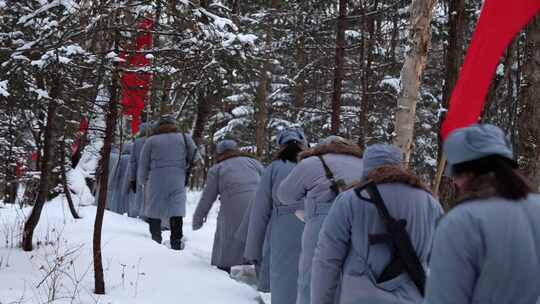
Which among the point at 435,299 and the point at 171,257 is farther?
the point at 171,257

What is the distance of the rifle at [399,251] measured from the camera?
3.42 meters

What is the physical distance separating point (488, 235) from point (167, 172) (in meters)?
7.69

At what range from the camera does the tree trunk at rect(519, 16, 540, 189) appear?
675cm

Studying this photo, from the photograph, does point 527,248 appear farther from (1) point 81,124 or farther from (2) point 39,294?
(1) point 81,124

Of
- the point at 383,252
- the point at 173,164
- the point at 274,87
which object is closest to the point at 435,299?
the point at 383,252

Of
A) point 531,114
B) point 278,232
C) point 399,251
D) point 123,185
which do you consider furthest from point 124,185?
point 399,251

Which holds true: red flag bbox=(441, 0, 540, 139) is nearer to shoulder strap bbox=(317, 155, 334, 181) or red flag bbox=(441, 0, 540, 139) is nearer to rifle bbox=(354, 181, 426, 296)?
shoulder strap bbox=(317, 155, 334, 181)

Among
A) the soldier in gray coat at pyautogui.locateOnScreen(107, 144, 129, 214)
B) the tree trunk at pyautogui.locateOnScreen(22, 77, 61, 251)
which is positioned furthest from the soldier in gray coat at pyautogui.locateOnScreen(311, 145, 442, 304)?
the soldier in gray coat at pyautogui.locateOnScreen(107, 144, 129, 214)

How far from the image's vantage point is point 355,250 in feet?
11.7

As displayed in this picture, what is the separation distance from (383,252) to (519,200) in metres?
1.17

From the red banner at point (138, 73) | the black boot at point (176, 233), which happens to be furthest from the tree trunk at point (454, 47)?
the red banner at point (138, 73)

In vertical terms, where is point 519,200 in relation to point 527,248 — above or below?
above

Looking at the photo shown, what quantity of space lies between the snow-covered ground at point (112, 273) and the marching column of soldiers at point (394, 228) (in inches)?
38.3

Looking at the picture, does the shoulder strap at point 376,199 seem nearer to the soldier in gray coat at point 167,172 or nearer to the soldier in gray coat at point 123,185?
the soldier in gray coat at point 167,172
